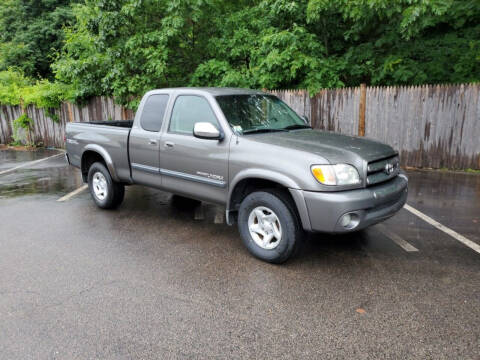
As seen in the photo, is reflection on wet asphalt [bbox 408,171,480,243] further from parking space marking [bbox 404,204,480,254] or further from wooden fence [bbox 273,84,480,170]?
wooden fence [bbox 273,84,480,170]

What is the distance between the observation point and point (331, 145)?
14.3 feet

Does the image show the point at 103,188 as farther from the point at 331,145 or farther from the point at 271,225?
the point at 331,145

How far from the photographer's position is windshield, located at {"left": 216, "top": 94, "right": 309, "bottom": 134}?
4957mm

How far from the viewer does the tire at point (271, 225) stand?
13.9 feet

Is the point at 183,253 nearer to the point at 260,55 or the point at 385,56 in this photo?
the point at 260,55

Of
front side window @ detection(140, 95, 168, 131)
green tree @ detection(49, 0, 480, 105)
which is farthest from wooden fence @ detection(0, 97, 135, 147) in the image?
front side window @ detection(140, 95, 168, 131)

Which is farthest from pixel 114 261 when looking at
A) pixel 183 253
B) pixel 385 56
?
pixel 385 56

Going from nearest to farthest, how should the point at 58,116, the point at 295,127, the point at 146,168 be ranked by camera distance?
the point at 295,127, the point at 146,168, the point at 58,116

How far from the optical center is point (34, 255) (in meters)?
4.83

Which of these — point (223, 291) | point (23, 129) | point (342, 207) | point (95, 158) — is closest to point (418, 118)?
point (342, 207)

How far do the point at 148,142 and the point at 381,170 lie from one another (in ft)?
10.2

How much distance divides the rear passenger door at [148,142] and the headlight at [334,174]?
8.11 feet

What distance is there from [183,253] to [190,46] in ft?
31.0

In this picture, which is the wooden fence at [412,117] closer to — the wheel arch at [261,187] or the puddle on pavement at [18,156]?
the wheel arch at [261,187]
